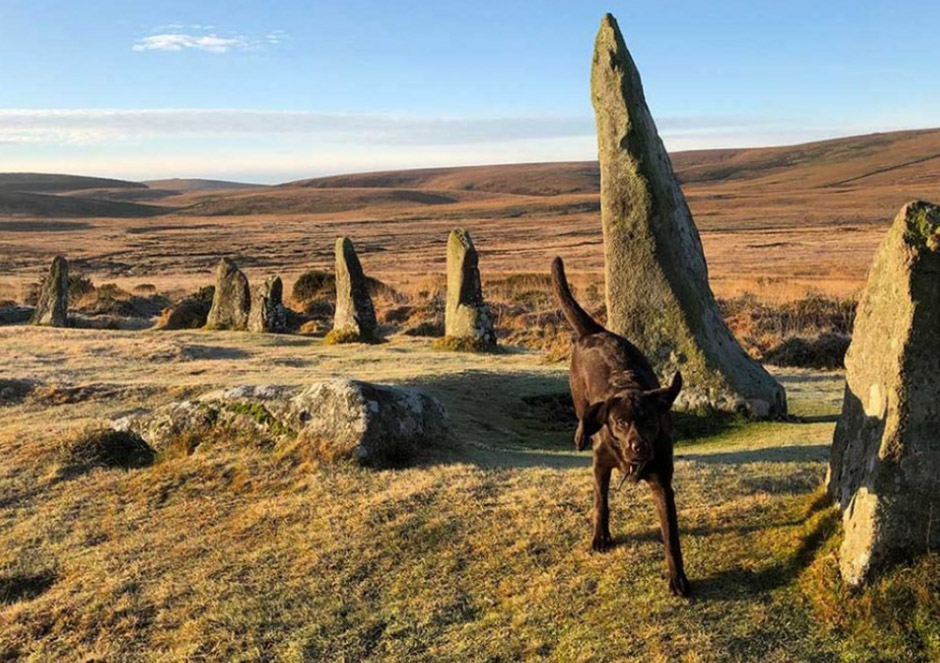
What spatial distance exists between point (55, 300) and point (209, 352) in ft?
29.8

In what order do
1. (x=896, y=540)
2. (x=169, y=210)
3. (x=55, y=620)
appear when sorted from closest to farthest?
(x=896, y=540), (x=55, y=620), (x=169, y=210)

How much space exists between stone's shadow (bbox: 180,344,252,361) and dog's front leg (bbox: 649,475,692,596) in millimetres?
15595

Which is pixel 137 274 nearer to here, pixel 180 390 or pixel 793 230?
pixel 180 390

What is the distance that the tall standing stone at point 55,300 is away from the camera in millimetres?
27517

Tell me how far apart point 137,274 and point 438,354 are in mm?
40738

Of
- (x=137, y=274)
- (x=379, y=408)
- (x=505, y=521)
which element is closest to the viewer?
(x=505, y=521)

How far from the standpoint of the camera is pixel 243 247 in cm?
7975

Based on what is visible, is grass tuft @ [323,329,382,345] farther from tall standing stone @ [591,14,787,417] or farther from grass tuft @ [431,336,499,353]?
tall standing stone @ [591,14,787,417]

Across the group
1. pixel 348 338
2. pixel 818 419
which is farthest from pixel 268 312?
pixel 818 419

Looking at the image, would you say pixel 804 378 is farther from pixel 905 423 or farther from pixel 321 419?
pixel 905 423

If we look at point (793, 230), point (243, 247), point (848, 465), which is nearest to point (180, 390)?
point (848, 465)

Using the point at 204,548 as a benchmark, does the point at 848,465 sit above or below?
above

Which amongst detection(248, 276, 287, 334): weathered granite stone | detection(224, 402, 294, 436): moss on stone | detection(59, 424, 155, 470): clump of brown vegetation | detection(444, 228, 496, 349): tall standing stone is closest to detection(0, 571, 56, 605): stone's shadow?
detection(59, 424, 155, 470): clump of brown vegetation

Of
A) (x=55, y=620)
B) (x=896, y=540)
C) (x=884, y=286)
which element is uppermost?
(x=884, y=286)
